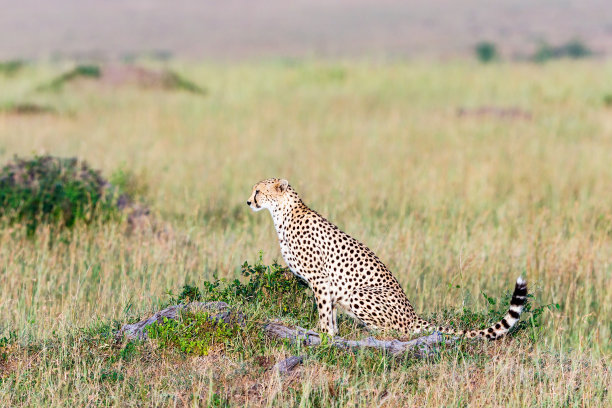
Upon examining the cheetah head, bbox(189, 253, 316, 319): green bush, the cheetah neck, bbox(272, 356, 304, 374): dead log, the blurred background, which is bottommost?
bbox(272, 356, 304, 374): dead log

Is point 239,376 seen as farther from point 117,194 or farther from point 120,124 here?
point 120,124

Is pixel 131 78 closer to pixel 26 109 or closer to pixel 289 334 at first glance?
pixel 26 109

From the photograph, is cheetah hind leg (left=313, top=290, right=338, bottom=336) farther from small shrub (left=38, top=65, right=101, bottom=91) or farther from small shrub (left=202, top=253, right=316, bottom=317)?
small shrub (left=38, top=65, right=101, bottom=91)

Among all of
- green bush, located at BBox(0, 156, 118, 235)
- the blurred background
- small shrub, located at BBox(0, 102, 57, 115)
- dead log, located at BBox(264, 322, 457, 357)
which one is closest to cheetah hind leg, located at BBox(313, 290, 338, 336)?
dead log, located at BBox(264, 322, 457, 357)

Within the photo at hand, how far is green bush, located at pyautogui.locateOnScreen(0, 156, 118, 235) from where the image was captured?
319 inches

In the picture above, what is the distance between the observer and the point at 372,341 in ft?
16.6

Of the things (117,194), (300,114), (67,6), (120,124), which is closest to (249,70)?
(300,114)

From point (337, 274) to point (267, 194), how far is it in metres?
0.71

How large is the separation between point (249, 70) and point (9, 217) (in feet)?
60.5

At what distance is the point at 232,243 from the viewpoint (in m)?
7.56

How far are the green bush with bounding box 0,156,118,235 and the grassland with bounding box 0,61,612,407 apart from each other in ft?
0.60

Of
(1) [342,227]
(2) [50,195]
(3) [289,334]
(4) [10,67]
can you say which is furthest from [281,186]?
(4) [10,67]

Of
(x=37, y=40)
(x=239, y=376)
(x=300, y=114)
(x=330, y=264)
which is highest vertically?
(x=37, y=40)

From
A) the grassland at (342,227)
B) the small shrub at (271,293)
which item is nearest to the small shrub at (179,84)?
the grassland at (342,227)
